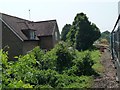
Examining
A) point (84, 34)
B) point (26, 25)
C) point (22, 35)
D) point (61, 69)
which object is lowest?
point (61, 69)

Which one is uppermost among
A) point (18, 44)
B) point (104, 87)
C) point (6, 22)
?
point (6, 22)

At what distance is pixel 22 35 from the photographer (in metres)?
27.3

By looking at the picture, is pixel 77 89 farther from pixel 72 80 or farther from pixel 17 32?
pixel 17 32

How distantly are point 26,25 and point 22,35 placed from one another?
10.3ft

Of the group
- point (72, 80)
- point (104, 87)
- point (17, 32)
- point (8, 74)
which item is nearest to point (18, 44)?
point (17, 32)

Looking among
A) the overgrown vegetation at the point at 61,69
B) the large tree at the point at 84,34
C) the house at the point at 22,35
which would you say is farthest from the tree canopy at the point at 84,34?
the overgrown vegetation at the point at 61,69

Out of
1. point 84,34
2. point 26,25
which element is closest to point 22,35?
point 26,25

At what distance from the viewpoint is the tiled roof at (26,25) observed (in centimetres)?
2720

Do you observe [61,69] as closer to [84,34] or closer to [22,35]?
[22,35]

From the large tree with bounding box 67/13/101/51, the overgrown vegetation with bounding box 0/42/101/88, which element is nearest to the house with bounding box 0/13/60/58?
the large tree with bounding box 67/13/101/51

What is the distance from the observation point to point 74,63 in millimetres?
17859

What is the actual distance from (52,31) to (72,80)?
19.3 meters

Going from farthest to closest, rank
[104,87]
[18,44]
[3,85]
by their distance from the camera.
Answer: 1. [18,44]
2. [104,87]
3. [3,85]

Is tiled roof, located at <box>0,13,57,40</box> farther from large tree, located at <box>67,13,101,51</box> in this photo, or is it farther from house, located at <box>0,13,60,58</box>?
large tree, located at <box>67,13,101,51</box>
